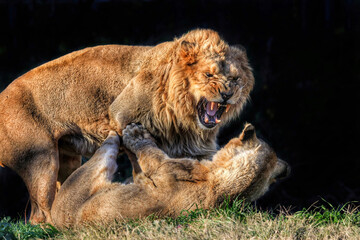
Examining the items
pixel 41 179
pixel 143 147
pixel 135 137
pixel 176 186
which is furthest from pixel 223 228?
pixel 41 179

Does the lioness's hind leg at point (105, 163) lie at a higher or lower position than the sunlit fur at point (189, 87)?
lower

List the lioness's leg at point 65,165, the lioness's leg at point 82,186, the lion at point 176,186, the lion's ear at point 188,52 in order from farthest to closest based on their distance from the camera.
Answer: the lioness's leg at point 65,165 → the lion's ear at point 188,52 → the lioness's leg at point 82,186 → the lion at point 176,186

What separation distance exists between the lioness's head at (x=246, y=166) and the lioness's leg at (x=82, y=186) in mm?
725

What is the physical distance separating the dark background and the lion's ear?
4405mm

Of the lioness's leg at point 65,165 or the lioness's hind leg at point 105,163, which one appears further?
the lioness's leg at point 65,165

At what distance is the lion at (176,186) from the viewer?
3.32 metres

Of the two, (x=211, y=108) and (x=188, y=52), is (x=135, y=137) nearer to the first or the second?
(x=211, y=108)

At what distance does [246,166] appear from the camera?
3.32 meters

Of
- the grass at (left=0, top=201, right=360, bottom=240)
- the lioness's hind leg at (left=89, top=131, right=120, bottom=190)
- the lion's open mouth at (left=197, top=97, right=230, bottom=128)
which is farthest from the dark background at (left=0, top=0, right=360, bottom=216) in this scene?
the grass at (left=0, top=201, right=360, bottom=240)

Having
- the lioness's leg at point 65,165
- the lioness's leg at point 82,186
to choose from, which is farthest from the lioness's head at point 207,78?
the lioness's leg at point 65,165

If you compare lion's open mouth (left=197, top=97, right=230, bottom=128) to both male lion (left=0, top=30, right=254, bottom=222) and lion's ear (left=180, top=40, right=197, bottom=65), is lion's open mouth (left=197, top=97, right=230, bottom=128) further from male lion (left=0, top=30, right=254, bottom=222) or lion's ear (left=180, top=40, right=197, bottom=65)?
lion's ear (left=180, top=40, right=197, bottom=65)

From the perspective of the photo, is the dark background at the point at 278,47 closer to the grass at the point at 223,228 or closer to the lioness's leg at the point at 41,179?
the lioness's leg at the point at 41,179

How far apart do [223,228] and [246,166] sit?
0.43 m

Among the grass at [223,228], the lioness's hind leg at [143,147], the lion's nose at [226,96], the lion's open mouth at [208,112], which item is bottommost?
the grass at [223,228]
